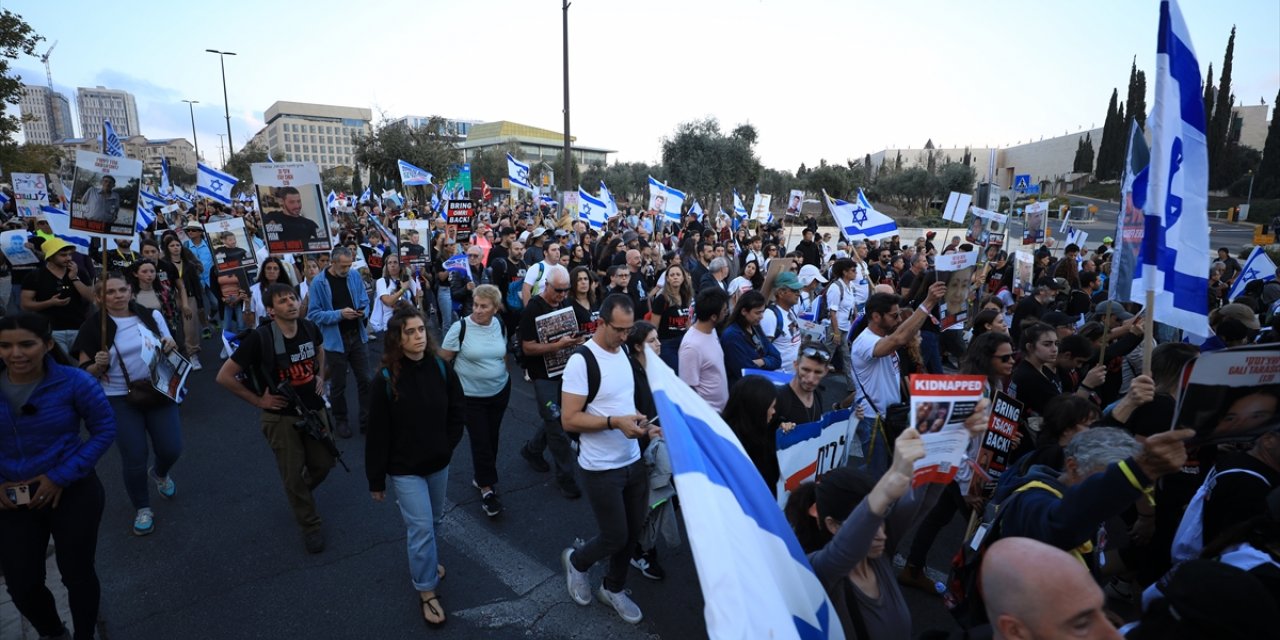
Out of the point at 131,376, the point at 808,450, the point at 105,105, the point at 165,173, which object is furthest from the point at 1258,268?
the point at 105,105

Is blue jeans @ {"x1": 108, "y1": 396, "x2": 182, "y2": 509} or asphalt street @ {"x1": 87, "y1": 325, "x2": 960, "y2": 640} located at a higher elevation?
blue jeans @ {"x1": 108, "y1": 396, "x2": 182, "y2": 509}

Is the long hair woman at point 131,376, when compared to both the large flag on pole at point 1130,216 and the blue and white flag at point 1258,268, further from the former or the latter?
the blue and white flag at point 1258,268

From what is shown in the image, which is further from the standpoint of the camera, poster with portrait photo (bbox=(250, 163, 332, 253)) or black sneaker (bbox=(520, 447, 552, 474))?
poster with portrait photo (bbox=(250, 163, 332, 253))

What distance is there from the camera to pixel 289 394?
4.36 m

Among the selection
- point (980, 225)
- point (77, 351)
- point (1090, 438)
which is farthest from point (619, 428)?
point (980, 225)

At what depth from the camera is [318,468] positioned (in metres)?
4.66

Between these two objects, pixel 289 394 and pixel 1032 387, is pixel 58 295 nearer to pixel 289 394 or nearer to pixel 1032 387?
pixel 289 394

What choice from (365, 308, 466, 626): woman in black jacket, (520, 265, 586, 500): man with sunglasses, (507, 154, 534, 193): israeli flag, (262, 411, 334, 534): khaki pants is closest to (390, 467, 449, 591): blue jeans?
(365, 308, 466, 626): woman in black jacket

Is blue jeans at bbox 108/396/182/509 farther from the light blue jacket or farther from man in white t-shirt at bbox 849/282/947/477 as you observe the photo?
man in white t-shirt at bbox 849/282/947/477

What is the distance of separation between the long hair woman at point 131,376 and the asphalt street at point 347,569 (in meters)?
0.51

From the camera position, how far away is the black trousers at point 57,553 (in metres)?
3.16

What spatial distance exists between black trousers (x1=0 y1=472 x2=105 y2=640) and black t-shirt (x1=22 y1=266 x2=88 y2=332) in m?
4.00

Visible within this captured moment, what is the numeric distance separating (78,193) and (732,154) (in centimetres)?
3347

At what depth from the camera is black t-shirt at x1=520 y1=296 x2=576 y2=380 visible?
5379mm
